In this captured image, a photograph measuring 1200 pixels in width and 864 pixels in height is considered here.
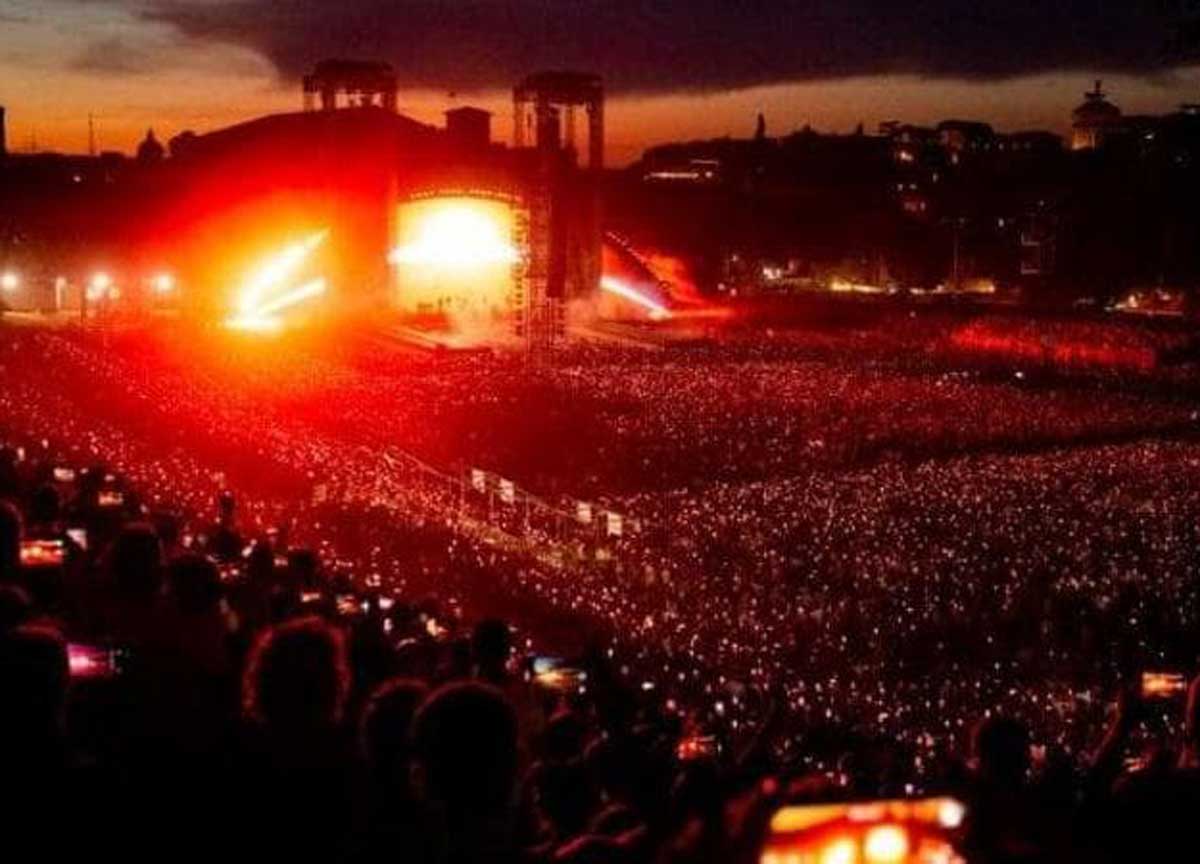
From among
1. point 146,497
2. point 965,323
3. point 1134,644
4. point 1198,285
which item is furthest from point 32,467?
point 1198,285

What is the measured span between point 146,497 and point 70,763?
10.8 meters

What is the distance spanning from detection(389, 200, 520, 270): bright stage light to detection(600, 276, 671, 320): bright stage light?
277 centimetres

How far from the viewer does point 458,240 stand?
137ft

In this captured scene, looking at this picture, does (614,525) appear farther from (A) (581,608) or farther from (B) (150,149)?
(B) (150,149)

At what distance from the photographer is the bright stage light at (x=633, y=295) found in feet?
141

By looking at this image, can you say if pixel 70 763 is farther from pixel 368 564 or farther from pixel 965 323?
pixel 965 323

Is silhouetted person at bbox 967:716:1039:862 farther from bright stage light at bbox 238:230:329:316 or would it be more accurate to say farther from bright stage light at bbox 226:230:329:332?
bright stage light at bbox 238:230:329:316

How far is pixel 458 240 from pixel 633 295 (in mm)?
5004

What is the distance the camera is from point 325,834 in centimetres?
303

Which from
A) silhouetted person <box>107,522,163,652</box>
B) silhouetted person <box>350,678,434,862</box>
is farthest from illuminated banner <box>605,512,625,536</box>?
silhouetted person <box>350,678,434,862</box>

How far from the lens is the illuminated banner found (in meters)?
13.6

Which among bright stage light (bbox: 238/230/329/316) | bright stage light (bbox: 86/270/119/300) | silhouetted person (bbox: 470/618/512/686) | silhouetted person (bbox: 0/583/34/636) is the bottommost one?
bright stage light (bbox: 86/270/119/300)

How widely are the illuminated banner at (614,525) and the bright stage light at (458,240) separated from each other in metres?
A: 27.9

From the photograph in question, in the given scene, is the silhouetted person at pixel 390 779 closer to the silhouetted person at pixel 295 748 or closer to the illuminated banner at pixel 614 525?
the silhouetted person at pixel 295 748
